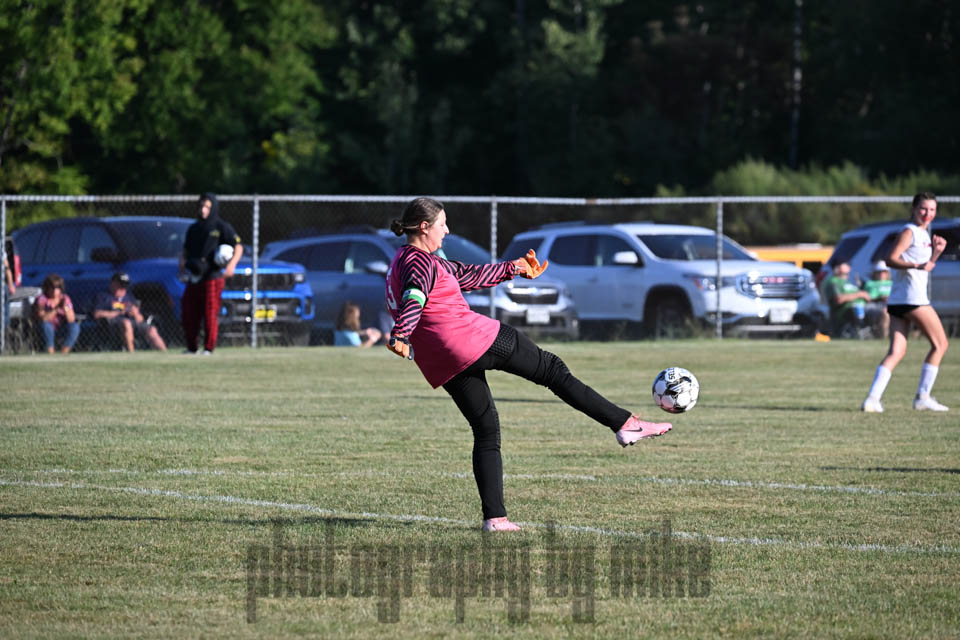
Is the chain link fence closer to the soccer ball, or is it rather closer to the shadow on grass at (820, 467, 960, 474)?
the shadow on grass at (820, 467, 960, 474)

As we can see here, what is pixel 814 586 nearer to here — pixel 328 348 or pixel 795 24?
pixel 328 348

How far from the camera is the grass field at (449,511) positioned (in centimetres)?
572

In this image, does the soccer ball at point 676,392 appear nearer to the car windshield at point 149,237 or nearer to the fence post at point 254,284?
the fence post at point 254,284

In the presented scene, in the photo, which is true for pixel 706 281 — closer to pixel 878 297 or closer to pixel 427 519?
pixel 878 297

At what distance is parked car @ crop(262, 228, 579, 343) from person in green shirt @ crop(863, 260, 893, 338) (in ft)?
15.7

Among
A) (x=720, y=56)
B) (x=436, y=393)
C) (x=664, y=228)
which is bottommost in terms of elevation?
(x=436, y=393)

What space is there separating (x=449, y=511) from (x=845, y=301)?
17.1 meters

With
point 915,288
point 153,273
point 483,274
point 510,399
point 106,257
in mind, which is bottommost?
point 510,399

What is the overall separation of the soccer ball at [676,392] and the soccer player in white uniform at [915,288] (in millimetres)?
5084

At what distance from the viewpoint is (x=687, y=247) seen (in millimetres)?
24438

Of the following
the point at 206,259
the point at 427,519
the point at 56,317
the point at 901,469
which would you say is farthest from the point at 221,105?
the point at 427,519

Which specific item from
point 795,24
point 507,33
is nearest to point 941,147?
point 795,24

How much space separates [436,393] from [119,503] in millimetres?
7605

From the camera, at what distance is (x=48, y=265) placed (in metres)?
22.3
